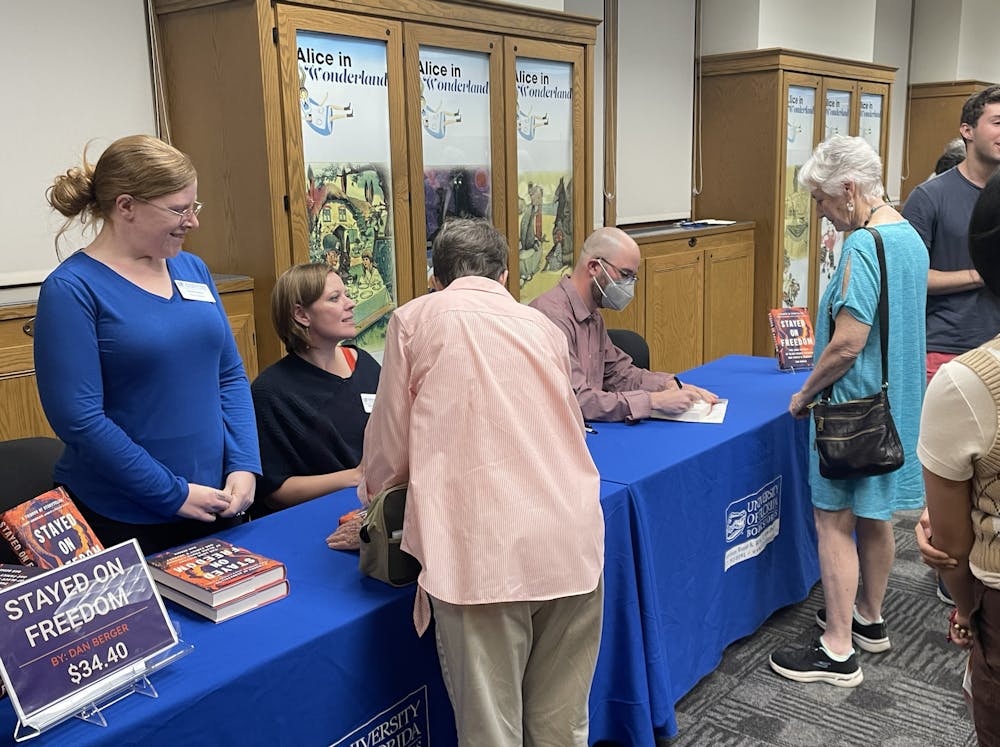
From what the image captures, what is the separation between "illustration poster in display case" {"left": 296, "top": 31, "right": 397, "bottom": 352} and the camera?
3338mm

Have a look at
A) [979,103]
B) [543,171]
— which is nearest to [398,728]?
[979,103]

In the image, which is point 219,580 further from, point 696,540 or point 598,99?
point 598,99

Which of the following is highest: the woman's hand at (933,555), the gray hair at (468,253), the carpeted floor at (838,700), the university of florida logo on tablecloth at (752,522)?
the gray hair at (468,253)

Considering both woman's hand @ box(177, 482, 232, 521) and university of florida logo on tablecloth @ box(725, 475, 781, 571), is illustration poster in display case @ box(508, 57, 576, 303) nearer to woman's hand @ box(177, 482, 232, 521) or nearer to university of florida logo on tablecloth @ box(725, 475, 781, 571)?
university of florida logo on tablecloth @ box(725, 475, 781, 571)

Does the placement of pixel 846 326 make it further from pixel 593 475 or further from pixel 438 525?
pixel 438 525

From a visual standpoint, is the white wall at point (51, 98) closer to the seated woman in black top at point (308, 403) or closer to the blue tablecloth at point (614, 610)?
the seated woman in black top at point (308, 403)

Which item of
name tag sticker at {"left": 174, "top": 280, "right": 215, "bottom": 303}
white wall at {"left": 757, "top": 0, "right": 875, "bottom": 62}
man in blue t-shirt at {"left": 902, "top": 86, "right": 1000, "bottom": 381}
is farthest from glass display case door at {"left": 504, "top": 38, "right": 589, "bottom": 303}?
name tag sticker at {"left": 174, "top": 280, "right": 215, "bottom": 303}

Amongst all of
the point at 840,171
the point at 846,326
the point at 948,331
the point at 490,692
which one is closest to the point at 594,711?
the point at 490,692

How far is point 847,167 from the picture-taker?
238 cm

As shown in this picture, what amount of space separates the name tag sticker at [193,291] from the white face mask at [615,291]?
1203mm

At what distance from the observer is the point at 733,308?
6.03 meters

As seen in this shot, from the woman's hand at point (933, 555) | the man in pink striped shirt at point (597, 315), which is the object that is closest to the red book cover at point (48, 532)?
the woman's hand at point (933, 555)

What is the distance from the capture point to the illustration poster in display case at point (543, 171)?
4246 mm

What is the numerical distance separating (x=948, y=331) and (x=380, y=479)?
6.81ft
